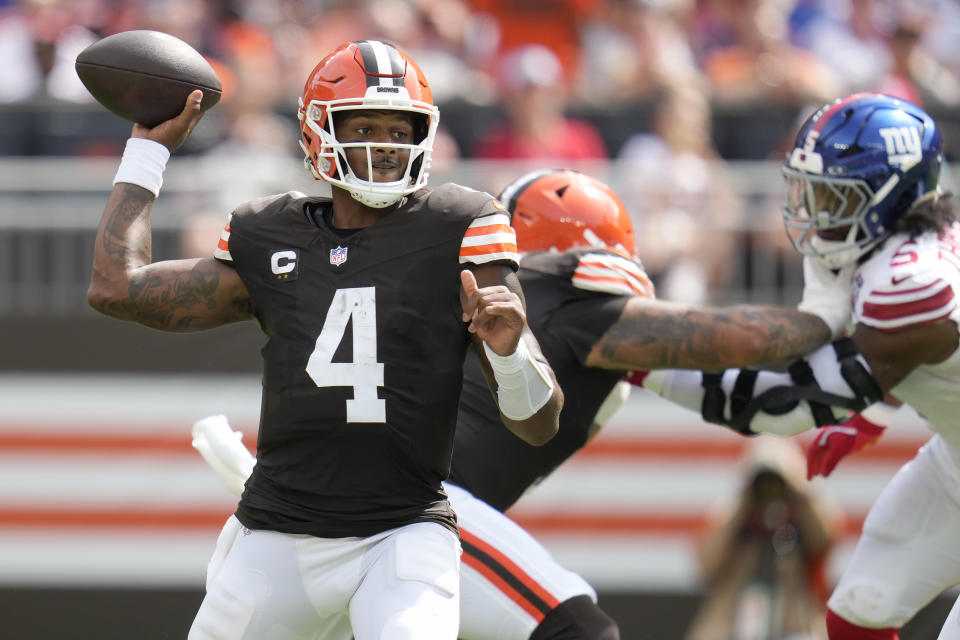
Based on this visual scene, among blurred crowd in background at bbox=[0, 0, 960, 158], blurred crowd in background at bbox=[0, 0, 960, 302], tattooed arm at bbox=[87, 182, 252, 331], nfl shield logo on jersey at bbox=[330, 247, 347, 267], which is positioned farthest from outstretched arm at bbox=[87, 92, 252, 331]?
blurred crowd in background at bbox=[0, 0, 960, 158]

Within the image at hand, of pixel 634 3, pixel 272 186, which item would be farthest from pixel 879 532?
pixel 634 3

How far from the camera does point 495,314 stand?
3.18 meters

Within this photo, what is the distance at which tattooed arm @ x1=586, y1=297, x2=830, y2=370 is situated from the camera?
4.23 meters

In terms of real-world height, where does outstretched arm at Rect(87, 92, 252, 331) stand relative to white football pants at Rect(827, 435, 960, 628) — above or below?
above

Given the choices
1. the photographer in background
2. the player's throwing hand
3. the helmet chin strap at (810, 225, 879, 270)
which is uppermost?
the player's throwing hand

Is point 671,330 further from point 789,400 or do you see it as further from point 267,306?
point 267,306

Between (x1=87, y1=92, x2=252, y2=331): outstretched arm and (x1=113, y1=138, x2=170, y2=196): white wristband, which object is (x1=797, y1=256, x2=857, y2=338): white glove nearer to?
(x1=87, y1=92, x2=252, y2=331): outstretched arm

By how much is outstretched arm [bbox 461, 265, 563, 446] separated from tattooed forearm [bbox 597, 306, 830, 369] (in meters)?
0.75

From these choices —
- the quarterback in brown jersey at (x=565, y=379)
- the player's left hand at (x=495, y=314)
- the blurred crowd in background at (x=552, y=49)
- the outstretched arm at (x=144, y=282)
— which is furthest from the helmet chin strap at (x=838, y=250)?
the blurred crowd in background at (x=552, y=49)

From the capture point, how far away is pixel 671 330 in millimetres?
4250

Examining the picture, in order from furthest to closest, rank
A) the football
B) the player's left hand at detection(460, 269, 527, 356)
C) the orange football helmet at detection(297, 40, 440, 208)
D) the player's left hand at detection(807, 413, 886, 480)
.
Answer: the player's left hand at detection(807, 413, 886, 480) → the football → the orange football helmet at detection(297, 40, 440, 208) → the player's left hand at detection(460, 269, 527, 356)

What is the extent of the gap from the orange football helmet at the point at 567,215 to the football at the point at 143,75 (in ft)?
3.81

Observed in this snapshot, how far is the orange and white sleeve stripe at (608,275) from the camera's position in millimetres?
4266

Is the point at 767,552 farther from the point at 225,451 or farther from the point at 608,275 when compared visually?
the point at 225,451
